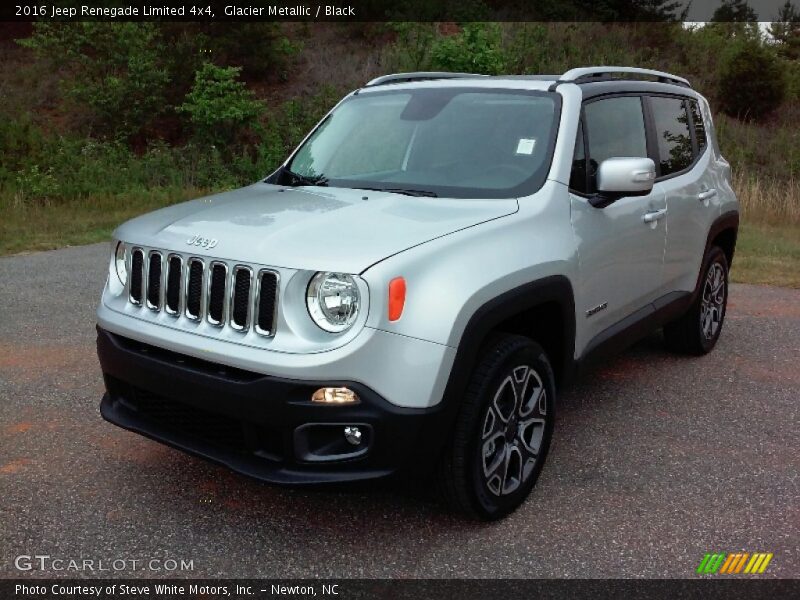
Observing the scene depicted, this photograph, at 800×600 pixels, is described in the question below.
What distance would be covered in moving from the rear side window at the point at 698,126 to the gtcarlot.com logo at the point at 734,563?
302 cm

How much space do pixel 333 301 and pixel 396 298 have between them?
0.76 ft

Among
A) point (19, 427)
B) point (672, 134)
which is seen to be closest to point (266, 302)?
point (19, 427)

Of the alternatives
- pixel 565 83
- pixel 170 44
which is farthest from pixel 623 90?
pixel 170 44

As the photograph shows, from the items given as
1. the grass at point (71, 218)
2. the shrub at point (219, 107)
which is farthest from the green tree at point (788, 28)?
the grass at point (71, 218)

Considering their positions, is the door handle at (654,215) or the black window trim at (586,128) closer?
the black window trim at (586,128)

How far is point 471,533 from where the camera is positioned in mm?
3295

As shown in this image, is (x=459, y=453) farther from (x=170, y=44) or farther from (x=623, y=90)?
(x=170, y=44)

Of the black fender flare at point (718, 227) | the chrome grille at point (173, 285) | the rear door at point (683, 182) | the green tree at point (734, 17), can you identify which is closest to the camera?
the chrome grille at point (173, 285)

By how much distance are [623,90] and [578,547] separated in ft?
8.57

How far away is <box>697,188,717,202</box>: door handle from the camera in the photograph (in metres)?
5.15

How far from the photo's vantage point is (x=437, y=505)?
349cm

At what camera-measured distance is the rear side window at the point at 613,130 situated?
4113mm

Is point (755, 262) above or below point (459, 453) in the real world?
below

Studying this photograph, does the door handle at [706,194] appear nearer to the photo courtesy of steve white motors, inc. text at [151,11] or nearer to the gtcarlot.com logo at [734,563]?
the gtcarlot.com logo at [734,563]
